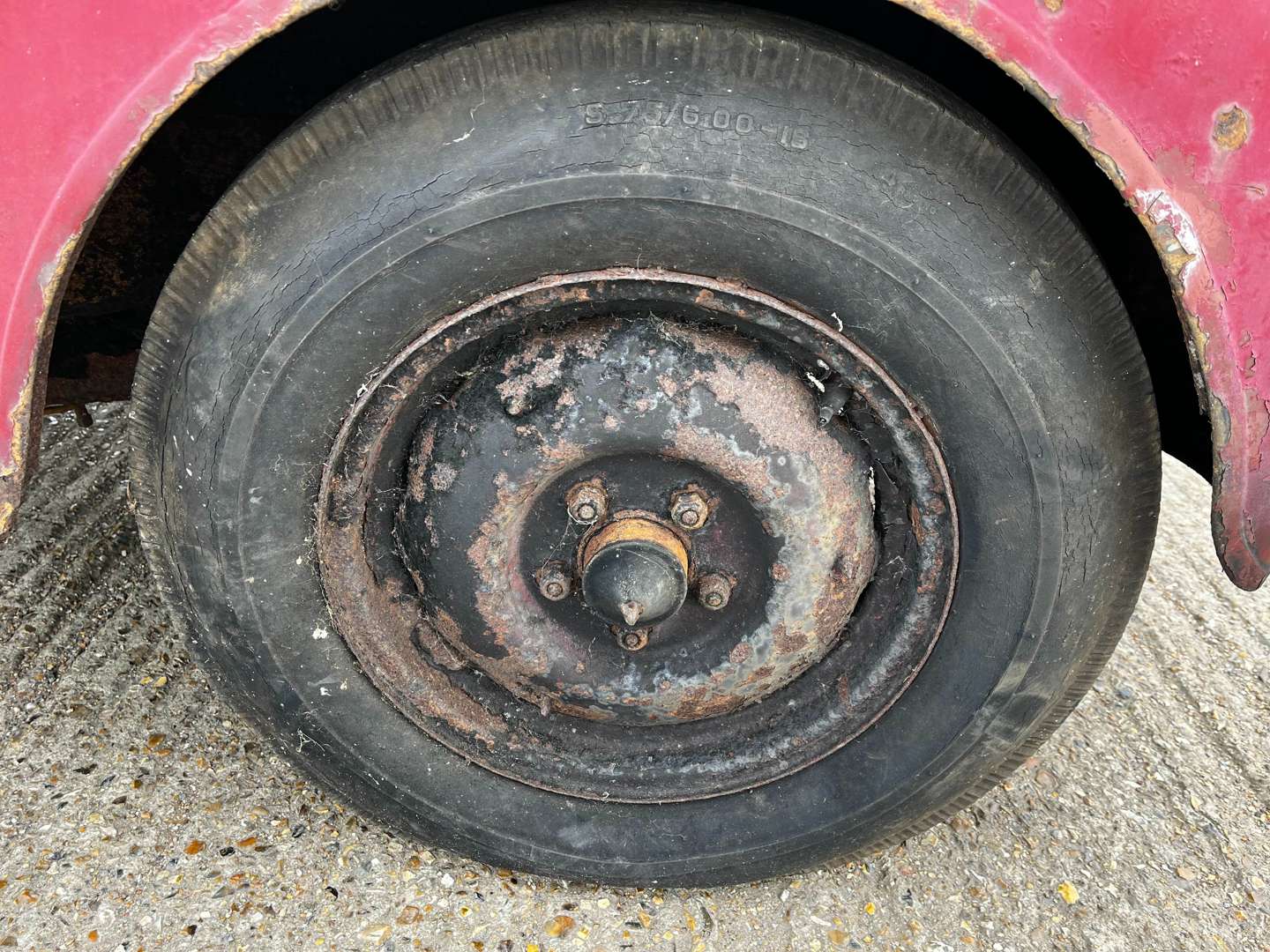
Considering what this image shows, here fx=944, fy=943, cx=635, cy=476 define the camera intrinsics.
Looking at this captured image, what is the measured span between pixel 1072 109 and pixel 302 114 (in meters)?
1.25

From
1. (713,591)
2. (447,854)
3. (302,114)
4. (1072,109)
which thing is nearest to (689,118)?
(1072,109)

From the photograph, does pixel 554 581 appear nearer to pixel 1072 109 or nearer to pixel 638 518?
pixel 638 518

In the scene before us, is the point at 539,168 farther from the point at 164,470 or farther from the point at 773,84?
the point at 164,470

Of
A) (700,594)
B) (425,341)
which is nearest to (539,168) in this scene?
(425,341)

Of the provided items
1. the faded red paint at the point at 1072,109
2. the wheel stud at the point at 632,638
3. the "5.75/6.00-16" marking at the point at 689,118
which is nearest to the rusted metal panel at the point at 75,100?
the faded red paint at the point at 1072,109

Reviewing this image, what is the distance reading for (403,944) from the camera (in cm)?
152

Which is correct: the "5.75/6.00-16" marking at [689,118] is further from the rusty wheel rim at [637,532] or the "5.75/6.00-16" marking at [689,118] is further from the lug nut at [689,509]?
the lug nut at [689,509]

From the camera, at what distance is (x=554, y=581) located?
1.47 metres

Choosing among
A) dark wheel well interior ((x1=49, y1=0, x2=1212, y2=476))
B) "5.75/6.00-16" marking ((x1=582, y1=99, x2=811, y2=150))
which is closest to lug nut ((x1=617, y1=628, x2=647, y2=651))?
"5.75/6.00-16" marking ((x1=582, y1=99, x2=811, y2=150))

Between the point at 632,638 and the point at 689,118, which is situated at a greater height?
the point at 689,118

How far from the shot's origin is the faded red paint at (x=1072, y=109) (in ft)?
3.26

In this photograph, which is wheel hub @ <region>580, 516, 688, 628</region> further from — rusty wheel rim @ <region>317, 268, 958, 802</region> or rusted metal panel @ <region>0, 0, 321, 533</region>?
rusted metal panel @ <region>0, 0, 321, 533</region>

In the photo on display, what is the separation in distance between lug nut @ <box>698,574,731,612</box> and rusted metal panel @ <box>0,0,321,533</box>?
926mm

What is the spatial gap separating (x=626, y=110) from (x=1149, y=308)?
0.97 m
